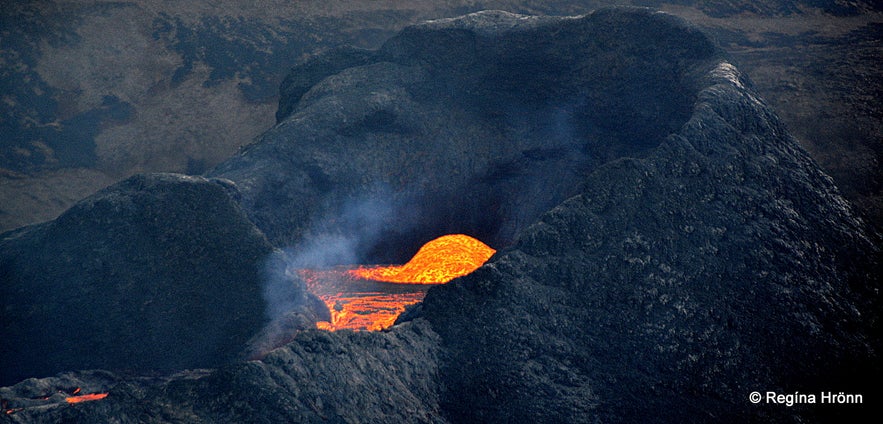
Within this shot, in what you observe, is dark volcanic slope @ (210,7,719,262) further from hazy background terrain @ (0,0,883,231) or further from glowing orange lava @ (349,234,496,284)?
hazy background terrain @ (0,0,883,231)

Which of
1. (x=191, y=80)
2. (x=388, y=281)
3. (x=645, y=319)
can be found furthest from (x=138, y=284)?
(x=191, y=80)

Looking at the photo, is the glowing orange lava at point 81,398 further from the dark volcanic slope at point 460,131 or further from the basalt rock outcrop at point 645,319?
the dark volcanic slope at point 460,131

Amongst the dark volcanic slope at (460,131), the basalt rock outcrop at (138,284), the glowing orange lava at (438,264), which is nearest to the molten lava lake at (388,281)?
the glowing orange lava at (438,264)

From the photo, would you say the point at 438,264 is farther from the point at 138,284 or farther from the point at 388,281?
the point at 138,284

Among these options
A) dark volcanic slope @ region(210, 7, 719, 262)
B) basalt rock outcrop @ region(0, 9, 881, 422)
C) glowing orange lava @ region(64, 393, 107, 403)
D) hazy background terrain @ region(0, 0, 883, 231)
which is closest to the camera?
basalt rock outcrop @ region(0, 9, 881, 422)

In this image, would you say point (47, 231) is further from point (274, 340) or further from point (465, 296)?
point (465, 296)

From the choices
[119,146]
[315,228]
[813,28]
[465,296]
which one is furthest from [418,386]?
[813,28]

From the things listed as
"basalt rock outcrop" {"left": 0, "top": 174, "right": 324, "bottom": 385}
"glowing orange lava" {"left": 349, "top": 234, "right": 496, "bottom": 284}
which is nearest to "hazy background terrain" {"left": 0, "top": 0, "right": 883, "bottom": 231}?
"glowing orange lava" {"left": 349, "top": 234, "right": 496, "bottom": 284}
